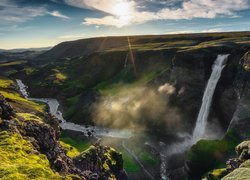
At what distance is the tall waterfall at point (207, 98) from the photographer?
88631mm

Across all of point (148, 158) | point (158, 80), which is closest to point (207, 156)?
point (148, 158)

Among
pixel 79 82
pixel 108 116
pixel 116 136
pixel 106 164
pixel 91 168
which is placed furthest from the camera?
pixel 79 82

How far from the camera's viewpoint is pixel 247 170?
2248 cm

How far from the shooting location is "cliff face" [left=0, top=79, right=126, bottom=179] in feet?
96.9

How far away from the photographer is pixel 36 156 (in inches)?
1431

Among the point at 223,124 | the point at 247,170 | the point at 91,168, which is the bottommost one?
the point at 223,124

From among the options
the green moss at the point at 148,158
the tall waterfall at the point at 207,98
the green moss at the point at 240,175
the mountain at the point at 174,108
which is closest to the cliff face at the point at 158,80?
the mountain at the point at 174,108

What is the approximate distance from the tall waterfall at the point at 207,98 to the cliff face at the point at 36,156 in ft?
125

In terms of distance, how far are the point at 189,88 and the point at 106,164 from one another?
5399 cm

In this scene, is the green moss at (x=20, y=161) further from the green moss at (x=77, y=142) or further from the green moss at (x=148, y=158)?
the green moss at (x=77, y=142)

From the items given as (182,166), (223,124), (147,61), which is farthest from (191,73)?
(147,61)

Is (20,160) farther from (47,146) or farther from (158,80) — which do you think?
(158,80)

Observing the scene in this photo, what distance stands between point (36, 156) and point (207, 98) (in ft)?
218

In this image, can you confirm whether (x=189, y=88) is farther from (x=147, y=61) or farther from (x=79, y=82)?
(x=79, y=82)
